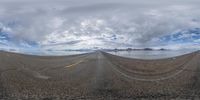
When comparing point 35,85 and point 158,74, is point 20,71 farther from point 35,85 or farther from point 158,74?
point 158,74

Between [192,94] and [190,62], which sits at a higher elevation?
[190,62]

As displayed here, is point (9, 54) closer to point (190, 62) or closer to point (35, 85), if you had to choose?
point (35, 85)

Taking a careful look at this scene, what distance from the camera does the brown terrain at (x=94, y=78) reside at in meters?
11.4

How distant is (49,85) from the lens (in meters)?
11.5

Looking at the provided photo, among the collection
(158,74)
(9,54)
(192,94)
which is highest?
(9,54)

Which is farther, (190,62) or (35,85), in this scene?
(190,62)

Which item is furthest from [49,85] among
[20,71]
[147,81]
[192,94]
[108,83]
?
[192,94]

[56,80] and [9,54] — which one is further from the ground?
[9,54]

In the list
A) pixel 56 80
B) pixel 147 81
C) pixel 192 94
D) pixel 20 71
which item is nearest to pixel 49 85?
pixel 56 80

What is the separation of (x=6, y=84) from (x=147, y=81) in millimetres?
4911

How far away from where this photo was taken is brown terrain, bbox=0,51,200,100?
450 inches

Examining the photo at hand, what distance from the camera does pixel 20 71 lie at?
38.2 feet

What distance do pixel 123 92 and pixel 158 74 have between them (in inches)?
57.7

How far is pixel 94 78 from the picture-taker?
11438 mm
